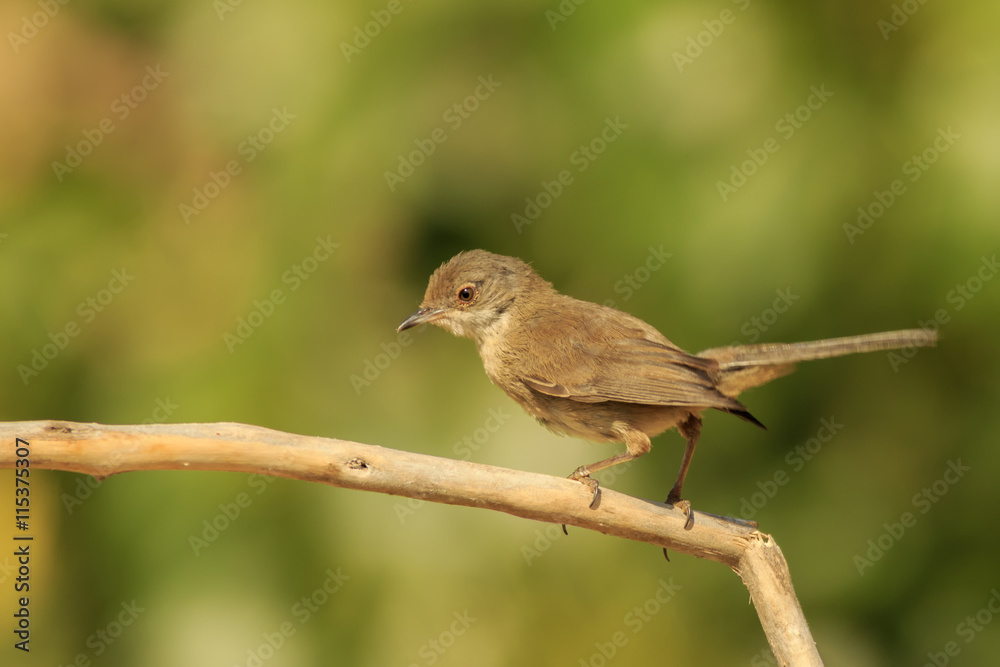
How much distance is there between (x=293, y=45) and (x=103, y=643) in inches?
120

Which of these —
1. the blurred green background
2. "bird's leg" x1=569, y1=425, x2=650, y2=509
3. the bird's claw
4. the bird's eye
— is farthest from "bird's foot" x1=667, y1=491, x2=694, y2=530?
the bird's eye

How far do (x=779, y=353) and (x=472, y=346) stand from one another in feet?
5.20

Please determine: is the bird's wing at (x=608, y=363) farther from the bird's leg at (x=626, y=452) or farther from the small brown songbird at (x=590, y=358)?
the bird's leg at (x=626, y=452)

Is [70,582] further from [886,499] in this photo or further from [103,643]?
[886,499]

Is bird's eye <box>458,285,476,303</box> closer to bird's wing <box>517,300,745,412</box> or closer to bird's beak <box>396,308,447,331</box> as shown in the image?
bird's beak <box>396,308,447,331</box>

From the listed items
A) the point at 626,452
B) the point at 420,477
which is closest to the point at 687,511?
the point at 626,452

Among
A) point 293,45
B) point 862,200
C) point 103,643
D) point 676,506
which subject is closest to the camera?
point 676,506

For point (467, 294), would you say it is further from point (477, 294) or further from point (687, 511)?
point (687, 511)

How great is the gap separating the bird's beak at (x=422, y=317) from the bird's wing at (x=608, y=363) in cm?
42

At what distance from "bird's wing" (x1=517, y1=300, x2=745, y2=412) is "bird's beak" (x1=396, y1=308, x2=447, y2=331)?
16.7 inches

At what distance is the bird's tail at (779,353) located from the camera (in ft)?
12.1

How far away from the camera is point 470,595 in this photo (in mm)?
4273

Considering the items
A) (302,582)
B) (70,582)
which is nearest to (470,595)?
(302,582)

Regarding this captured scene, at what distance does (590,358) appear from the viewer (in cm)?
427
